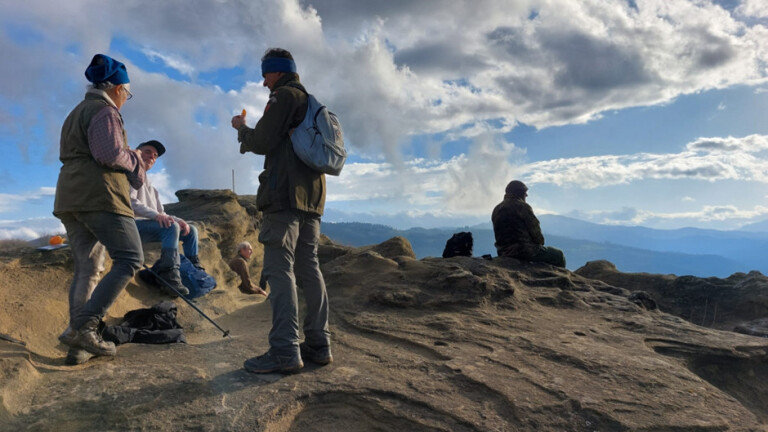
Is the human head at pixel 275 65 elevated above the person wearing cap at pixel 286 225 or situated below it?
above

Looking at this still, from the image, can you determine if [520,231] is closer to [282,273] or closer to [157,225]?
[157,225]

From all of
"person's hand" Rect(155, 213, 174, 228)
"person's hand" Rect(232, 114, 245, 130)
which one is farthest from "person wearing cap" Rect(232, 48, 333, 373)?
"person's hand" Rect(155, 213, 174, 228)

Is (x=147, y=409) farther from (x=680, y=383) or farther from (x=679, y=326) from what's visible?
(x=679, y=326)

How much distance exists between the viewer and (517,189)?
37.9 ft

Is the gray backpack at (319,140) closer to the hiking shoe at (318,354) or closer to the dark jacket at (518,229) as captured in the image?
the hiking shoe at (318,354)

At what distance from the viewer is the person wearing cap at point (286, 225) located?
403 cm

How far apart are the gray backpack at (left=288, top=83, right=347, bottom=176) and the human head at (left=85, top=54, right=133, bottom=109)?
1.67 meters

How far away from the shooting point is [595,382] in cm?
429

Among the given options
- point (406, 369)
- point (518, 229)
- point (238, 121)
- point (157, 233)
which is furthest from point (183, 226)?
point (518, 229)

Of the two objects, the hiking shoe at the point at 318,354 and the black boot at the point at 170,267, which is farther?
the black boot at the point at 170,267

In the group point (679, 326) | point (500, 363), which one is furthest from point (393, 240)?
point (500, 363)

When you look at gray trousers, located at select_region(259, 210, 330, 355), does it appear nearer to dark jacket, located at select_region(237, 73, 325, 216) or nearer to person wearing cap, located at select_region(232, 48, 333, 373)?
person wearing cap, located at select_region(232, 48, 333, 373)

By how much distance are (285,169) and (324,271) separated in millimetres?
5088

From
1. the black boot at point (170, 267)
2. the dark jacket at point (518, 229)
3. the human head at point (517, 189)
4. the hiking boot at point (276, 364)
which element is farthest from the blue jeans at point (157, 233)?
the human head at point (517, 189)
